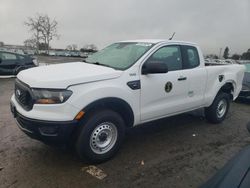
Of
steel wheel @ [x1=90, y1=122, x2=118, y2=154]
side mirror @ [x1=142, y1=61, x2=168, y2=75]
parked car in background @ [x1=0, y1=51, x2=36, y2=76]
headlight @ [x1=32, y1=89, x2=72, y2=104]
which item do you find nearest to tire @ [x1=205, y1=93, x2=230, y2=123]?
side mirror @ [x1=142, y1=61, x2=168, y2=75]

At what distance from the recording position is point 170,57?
4.78 meters

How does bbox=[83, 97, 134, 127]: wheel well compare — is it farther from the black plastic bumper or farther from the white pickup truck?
the black plastic bumper

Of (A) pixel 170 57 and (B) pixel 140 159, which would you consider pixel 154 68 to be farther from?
(B) pixel 140 159

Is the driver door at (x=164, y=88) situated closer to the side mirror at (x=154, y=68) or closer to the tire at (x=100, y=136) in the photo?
the side mirror at (x=154, y=68)

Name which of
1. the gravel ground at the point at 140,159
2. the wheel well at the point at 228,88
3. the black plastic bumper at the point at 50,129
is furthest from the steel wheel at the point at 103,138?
the wheel well at the point at 228,88

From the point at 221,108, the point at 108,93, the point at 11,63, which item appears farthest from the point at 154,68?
the point at 11,63

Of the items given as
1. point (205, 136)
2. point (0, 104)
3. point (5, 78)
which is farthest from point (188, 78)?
point (5, 78)

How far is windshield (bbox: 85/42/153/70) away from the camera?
4191 millimetres

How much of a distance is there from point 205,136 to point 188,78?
51.5 inches

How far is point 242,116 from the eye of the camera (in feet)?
23.0

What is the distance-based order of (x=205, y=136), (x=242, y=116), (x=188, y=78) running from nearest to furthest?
(x=188, y=78) < (x=205, y=136) < (x=242, y=116)

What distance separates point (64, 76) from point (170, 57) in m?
2.20

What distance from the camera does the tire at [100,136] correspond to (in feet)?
11.4

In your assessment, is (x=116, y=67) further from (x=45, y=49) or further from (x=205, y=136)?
(x=45, y=49)
